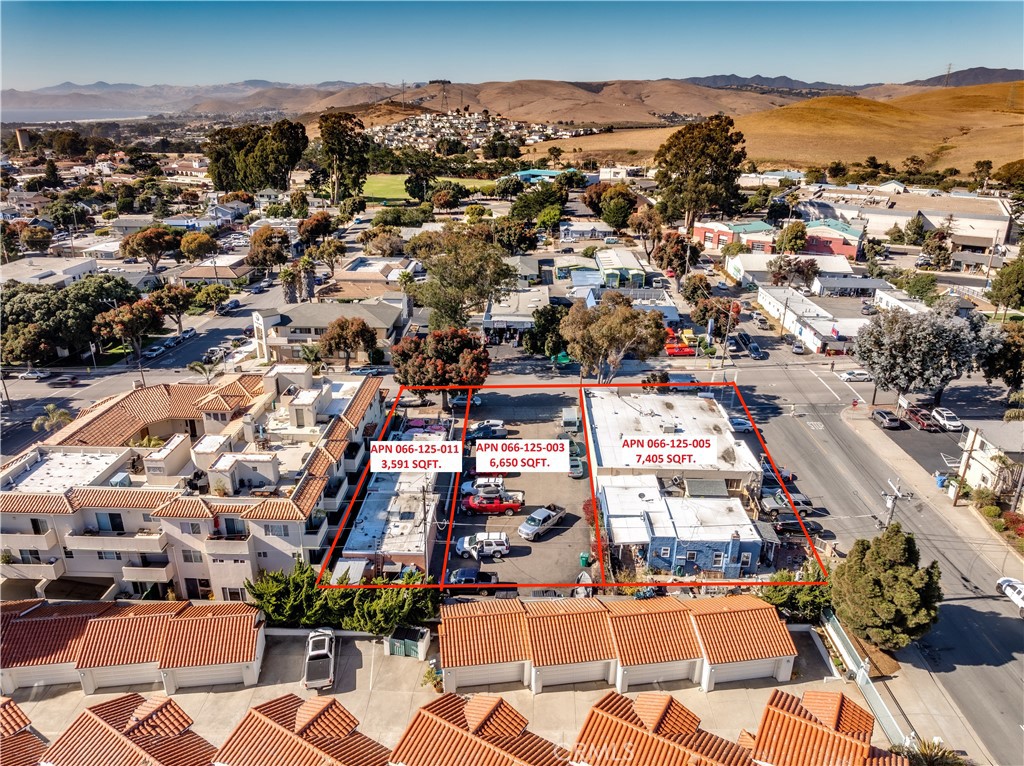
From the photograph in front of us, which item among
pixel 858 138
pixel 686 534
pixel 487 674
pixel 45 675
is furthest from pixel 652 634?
pixel 858 138

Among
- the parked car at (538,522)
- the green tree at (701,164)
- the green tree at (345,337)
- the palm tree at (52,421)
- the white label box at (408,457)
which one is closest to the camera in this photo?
the parked car at (538,522)

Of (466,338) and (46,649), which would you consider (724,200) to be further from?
(46,649)

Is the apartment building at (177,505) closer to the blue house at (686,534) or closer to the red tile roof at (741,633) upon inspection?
the blue house at (686,534)

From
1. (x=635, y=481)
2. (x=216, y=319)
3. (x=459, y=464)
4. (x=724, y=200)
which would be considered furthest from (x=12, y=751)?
(x=724, y=200)

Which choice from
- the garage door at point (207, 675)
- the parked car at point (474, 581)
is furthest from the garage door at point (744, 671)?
the garage door at point (207, 675)

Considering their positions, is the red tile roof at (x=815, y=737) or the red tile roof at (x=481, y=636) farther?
the red tile roof at (x=481, y=636)

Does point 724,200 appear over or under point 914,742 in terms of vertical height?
over

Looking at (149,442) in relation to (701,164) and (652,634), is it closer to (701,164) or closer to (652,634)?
(652,634)
